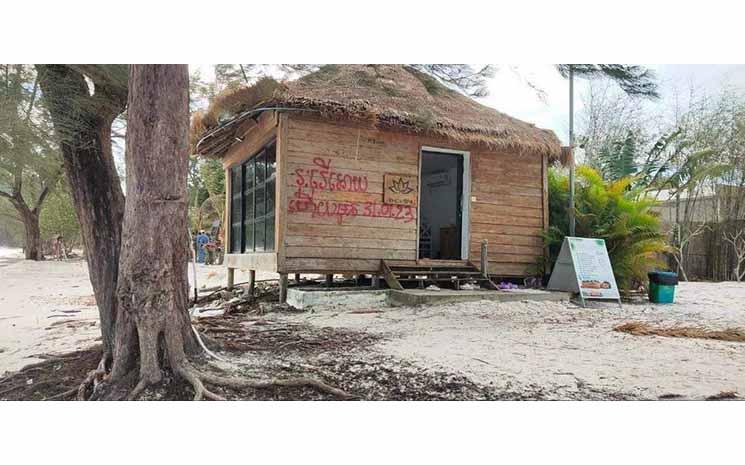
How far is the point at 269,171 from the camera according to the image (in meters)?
7.00

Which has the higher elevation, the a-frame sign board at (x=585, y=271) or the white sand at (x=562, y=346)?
the a-frame sign board at (x=585, y=271)

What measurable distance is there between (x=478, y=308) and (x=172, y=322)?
12.9ft

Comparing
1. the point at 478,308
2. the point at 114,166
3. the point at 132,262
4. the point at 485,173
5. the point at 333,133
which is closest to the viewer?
the point at 132,262

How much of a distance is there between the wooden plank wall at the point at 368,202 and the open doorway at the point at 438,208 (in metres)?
2.14

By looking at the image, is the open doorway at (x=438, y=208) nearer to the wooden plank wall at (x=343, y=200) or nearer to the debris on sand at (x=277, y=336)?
the wooden plank wall at (x=343, y=200)

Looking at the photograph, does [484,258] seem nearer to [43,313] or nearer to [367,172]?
[367,172]

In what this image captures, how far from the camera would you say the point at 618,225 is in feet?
23.9

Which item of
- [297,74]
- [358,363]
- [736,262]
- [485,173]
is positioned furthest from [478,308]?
[736,262]

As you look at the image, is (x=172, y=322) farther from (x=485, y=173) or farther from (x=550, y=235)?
(x=550, y=235)

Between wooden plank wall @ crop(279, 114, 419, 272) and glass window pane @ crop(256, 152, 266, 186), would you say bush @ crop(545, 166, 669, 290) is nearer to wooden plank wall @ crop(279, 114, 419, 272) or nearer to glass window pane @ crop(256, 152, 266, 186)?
wooden plank wall @ crop(279, 114, 419, 272)

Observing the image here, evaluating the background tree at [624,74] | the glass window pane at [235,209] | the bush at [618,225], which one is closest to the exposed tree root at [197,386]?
the background tree at [624,74]

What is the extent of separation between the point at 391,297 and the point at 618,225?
3599 millimetres

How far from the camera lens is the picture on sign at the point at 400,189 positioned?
6918mm

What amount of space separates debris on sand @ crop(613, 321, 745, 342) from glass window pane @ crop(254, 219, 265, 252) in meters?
4.81
